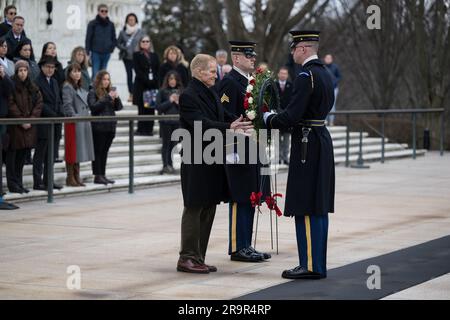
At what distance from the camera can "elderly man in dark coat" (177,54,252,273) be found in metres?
9.95

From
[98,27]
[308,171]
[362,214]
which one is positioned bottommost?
[362,214]

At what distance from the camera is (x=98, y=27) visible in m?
20.8

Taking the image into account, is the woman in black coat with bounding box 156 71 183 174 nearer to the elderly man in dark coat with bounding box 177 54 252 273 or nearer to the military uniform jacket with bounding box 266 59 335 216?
the elderly man in dark coat with bounding box 177 54 252 273

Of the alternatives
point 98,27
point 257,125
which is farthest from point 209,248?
point 98,27

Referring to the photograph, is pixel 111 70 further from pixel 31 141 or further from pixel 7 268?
pixel 7 268

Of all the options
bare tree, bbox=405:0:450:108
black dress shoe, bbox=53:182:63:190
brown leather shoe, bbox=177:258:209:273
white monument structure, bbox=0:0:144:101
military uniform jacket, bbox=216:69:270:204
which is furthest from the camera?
bare tree, bbox=405:0:450:108

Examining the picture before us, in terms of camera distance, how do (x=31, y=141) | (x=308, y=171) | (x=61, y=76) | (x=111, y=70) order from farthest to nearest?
(x=111, y=70) → (x=61, y=76) → (x=31, y=141) → (x=308, y=171)

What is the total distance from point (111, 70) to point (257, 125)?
565 inches

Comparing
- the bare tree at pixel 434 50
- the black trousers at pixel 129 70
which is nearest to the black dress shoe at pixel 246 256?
the black trousers at pixel 129 70

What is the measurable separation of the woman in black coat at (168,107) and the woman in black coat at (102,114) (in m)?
1.76

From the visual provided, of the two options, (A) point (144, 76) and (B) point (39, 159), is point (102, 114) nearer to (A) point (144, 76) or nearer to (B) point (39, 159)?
(B) point (39, 159)

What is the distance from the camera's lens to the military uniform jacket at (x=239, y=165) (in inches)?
418

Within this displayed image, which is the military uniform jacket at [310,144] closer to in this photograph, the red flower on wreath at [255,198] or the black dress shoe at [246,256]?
the red flower on wreath at [255,198]

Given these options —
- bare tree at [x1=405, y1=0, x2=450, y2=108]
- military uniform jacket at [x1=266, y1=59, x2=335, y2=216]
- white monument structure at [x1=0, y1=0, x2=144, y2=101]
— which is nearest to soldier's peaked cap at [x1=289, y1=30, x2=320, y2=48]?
military uniform jacket at [x1=266, y1=59, x2=335, y2=216]
